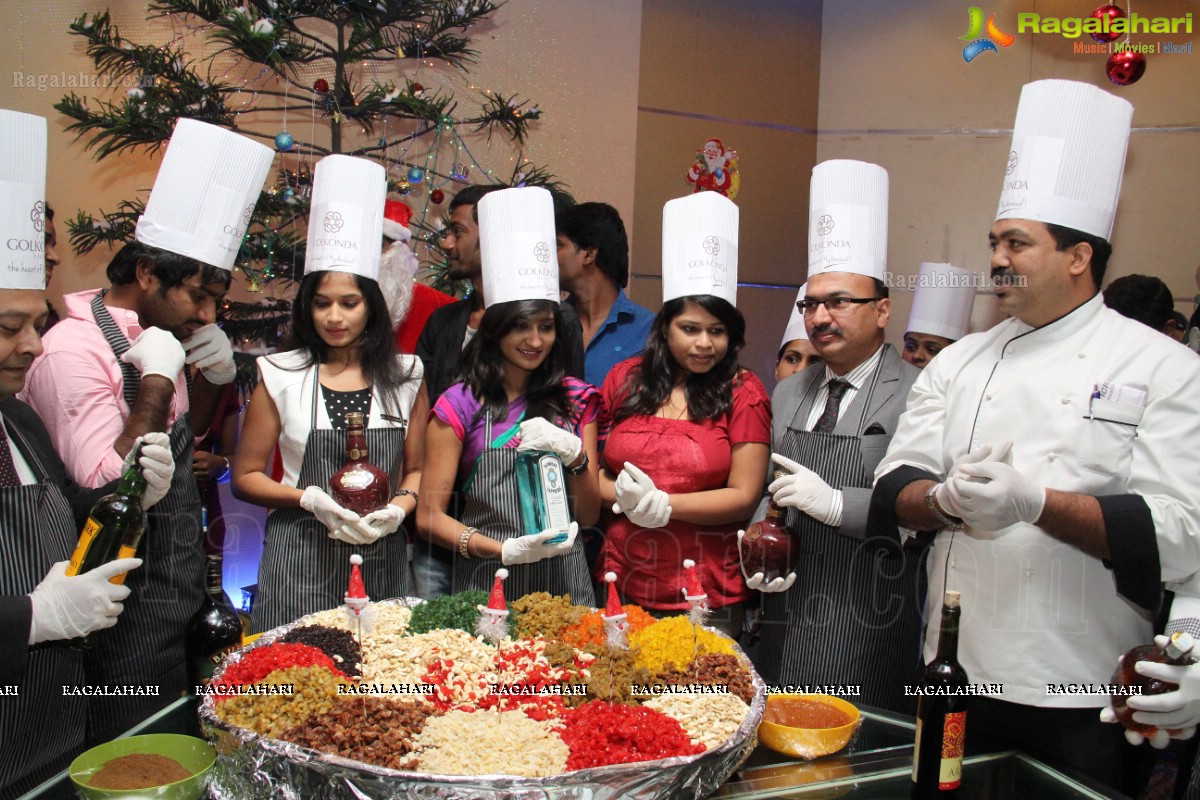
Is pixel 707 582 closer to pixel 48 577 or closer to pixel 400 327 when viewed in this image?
pixel 48 577

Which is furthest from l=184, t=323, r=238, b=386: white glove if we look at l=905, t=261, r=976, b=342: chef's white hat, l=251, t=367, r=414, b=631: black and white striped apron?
l=905, t=261, r=976, b=342: chef's white hat

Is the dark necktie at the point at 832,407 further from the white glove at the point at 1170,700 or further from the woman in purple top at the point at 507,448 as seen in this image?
the white glove at the point at 1170,700

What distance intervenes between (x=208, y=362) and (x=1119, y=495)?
247 cm

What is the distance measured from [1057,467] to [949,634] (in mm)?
557

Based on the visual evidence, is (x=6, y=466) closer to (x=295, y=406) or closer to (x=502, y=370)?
(x=295, y=406)

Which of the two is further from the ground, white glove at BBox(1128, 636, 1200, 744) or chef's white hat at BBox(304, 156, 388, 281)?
chef's white hat at BBox(304, 156, 388, 281)

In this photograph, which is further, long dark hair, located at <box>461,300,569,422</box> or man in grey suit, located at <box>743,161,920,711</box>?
long dark hair, located at <box>461,300,569,422</box>

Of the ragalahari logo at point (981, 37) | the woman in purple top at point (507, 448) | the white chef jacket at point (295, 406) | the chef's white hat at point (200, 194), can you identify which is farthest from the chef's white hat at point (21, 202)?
the ragalahari logo at point (981, 37)

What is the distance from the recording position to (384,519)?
229 cm

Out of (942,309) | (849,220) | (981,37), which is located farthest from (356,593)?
(981,37)

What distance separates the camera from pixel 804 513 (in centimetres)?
238

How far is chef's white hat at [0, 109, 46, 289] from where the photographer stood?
5.96 feet

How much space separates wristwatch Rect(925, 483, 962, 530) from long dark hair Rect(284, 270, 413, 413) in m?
1.39

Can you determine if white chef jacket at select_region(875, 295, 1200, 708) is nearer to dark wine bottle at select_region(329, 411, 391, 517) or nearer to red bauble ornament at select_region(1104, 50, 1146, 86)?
dark wine bottle at select_region(329, 411, 391, 517)
